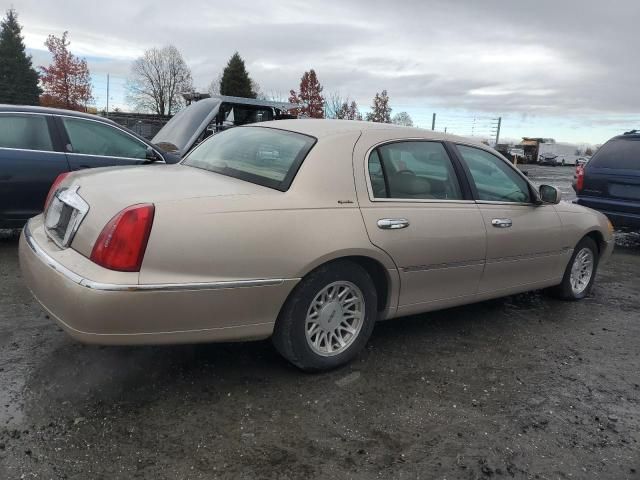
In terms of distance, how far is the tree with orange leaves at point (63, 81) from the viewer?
48031 millimetres

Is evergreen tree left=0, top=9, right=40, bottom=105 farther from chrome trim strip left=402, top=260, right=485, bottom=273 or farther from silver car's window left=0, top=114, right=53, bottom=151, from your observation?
chrome trim strip left=402, top=260, right=485, bottom=273

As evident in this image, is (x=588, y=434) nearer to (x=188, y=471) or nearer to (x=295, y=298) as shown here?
(x=295, y=298)

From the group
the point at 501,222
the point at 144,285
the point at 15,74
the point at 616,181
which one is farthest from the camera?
the point at 15,74

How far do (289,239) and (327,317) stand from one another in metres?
0.61

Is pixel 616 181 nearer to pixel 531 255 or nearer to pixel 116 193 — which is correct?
pixel 531 255

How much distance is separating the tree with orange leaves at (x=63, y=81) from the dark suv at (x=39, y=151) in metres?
46.3

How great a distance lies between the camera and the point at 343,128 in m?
3.72

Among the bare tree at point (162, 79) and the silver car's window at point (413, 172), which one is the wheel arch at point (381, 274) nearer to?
the silver car's window at point (413, 172)

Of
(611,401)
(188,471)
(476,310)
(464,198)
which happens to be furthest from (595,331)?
(188,471)

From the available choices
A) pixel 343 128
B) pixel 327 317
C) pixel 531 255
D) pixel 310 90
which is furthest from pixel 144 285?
pixel 310 90

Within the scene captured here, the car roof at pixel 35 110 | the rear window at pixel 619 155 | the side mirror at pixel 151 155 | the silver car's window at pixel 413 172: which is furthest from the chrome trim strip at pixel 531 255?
the car roof at pixel 35 110

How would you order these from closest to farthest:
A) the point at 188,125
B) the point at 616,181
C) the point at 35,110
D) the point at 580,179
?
1. the point at 35,110
2. the point at 616,181
3. the point at 580,179
4. the point at 188,125

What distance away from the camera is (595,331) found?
15.1ft

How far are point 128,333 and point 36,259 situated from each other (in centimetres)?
85
